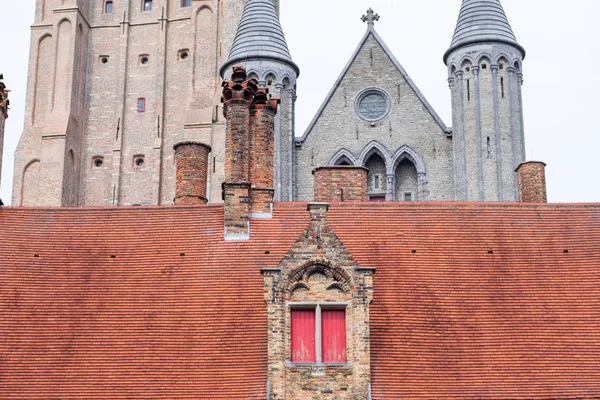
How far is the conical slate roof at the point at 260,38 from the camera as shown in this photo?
160 feet

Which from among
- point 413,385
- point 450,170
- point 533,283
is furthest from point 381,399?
point 450,170

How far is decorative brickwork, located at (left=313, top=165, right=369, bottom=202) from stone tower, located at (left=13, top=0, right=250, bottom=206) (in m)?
32.5

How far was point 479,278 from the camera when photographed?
2084cm

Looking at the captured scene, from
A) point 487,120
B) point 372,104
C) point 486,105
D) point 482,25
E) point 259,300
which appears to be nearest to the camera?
point 259,300

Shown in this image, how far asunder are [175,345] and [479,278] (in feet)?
19.2

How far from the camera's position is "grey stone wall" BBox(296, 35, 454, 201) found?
4678cm

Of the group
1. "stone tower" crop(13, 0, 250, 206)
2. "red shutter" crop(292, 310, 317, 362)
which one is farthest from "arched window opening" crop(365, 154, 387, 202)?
"red shutter" crop(292, 310, 317, 362)

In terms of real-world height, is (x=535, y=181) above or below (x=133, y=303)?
above

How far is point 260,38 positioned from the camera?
49250 millimetres

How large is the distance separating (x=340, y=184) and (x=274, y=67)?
2428cm

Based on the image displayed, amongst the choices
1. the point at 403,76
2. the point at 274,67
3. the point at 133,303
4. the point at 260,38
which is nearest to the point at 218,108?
the point at 260,38

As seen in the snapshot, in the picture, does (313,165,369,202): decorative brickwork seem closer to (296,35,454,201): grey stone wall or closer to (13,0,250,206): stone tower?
(296,35,454,201): grey stone wall

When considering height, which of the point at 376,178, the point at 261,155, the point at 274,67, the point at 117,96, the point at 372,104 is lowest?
the point at 261,155

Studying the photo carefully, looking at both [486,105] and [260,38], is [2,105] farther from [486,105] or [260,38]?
[486,105]
